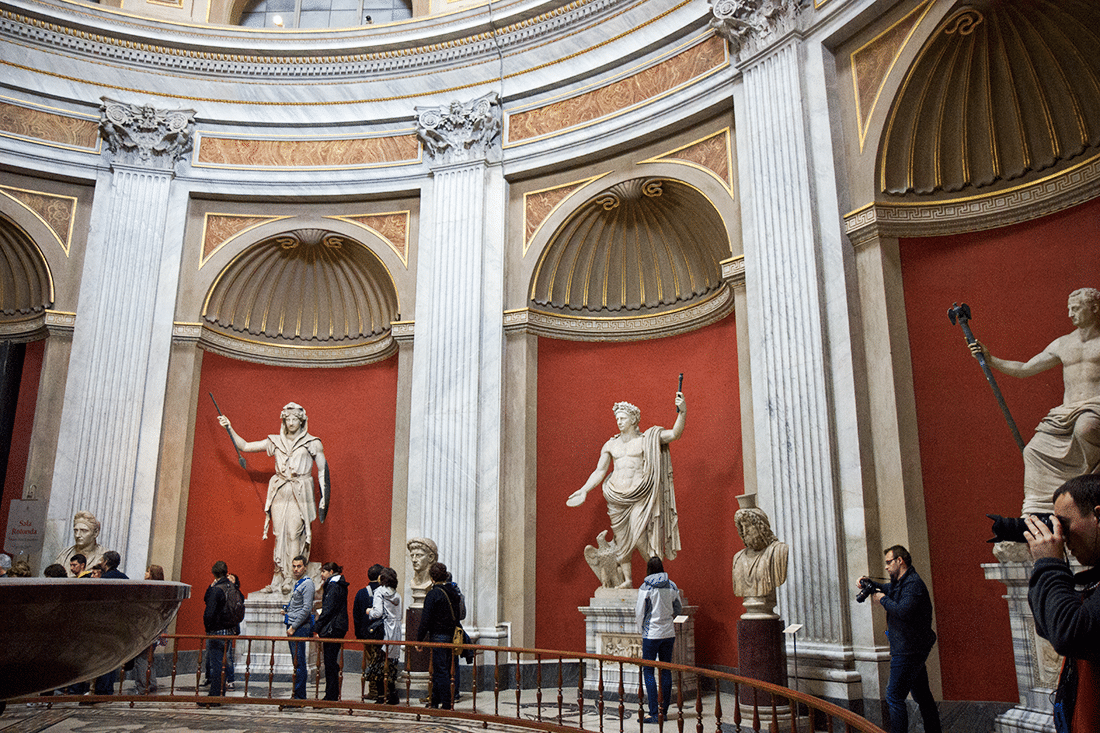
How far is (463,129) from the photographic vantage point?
10461 millimetres

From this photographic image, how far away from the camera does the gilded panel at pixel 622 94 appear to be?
889 centimetres

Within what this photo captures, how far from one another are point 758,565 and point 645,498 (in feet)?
6.81

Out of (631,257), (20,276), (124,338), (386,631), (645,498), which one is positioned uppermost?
(631,257)

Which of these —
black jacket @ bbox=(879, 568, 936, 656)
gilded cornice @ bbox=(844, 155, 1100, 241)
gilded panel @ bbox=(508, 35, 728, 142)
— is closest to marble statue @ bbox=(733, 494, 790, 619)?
black jacket @ bbox=(879, 568, 936, 656)

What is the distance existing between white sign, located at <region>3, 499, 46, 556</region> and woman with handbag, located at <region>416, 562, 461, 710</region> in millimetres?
5536

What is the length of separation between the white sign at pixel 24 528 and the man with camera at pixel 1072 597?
32.8 ft

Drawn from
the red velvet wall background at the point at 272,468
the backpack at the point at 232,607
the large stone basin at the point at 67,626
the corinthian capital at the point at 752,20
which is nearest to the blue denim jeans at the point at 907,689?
the large stone basin at the point at 67,626

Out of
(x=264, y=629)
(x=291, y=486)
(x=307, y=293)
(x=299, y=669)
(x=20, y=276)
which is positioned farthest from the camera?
(x=307, y=293)

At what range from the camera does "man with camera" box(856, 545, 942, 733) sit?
480 centimetres

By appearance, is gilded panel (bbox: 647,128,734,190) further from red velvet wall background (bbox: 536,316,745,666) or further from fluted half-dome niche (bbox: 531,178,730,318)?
red velvet wall background (bbox: 536,316,745,666)

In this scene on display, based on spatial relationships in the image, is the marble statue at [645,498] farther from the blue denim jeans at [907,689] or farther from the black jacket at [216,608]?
the black jacket at [216,608]

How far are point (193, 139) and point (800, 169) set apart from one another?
8.01 meters

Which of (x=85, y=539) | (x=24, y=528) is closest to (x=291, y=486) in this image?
(x=85, y=539)

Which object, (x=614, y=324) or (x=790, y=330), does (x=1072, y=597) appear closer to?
(x=790, y=330)
